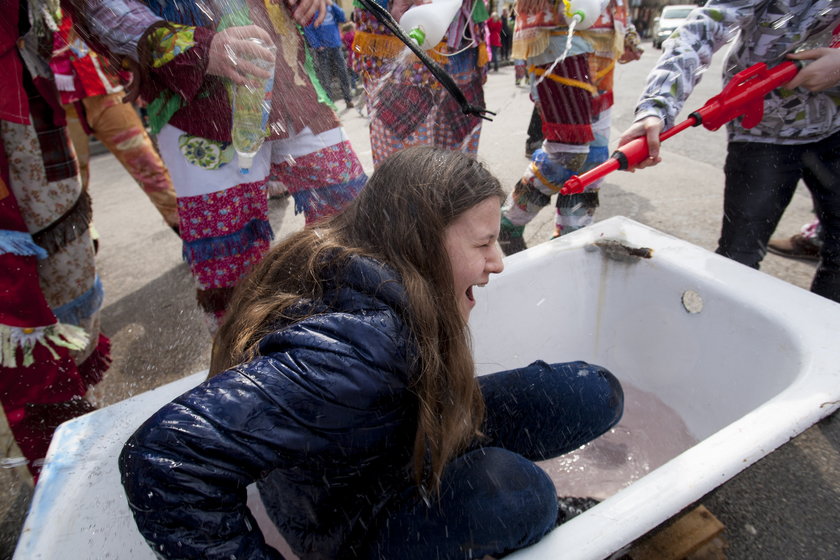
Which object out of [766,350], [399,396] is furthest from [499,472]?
[766,350]

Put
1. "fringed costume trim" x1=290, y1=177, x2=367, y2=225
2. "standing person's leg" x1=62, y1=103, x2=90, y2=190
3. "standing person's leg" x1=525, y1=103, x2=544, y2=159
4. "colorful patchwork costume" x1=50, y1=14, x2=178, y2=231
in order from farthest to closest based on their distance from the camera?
"standing person's leg" x1=525, y1=103, x2=544, y2=159
"standing person's leg" x1=62, y1=103, x2=90, y2=190
"colorful patchwork costume" x1=50, y1=14, x2=178, y2=231
"fringed costume trim" x1=290, y1=177, x2=367, y2=225

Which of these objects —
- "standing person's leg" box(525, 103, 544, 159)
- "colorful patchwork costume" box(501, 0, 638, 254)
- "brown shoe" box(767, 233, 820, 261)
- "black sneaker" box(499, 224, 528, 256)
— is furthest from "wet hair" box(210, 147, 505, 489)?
"standing person's leg" box(525, 103, 544, 159)

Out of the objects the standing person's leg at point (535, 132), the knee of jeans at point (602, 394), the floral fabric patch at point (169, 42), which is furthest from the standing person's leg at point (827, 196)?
the standing person's leg at point (535, 132)

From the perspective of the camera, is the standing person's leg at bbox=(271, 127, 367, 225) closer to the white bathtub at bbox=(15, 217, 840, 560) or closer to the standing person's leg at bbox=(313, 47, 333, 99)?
the standing person's leg at bbox=(313, 47, 333, 99)

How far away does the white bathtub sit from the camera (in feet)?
2.79

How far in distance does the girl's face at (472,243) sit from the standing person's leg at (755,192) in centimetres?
105

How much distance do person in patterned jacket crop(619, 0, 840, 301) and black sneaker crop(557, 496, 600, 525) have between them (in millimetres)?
864

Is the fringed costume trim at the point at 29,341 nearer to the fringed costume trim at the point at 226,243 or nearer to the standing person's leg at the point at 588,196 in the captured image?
the fringed costume trim at the point at 226,243

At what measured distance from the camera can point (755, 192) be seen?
1.55 metres

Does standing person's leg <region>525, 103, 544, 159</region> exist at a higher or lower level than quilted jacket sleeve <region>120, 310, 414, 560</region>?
lower

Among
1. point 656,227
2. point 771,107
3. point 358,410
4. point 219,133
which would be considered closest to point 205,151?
point 219,133

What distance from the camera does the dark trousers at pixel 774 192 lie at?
1.49 meters

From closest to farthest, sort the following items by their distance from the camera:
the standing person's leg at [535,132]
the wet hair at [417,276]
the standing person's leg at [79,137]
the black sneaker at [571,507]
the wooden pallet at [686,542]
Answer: the wet hair at [417,276] → the wooden pallet at [686,542] → the black sneaker at [571,507] → the standing person's leg at [79,137] → the standing person's leg at [535,132]

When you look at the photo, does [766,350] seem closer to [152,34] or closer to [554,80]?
[554,80]
